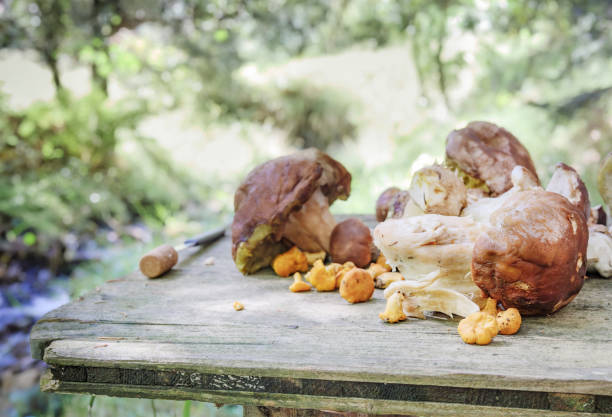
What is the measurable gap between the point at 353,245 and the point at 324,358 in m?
0.67

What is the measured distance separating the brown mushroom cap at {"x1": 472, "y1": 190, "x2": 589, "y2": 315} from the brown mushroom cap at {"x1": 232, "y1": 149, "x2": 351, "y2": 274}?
629mm

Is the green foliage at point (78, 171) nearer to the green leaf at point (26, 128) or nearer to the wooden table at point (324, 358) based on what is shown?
the green leaf at point (26, 128)

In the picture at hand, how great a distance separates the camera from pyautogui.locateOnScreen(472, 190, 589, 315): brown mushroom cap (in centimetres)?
112

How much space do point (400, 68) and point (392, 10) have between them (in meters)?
0.73

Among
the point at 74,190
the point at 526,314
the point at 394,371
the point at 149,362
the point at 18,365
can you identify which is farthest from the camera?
the point at 74,190

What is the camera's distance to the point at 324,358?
101 cm

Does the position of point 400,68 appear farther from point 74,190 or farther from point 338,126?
point 74,190

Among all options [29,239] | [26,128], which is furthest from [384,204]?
[26,128]

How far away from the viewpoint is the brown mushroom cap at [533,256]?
1116 mm

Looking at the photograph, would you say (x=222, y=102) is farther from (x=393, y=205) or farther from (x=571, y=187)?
(x=571, y=187)

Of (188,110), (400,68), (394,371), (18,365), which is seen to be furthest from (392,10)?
(394,371)

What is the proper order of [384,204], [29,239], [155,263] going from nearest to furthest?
[155,263] → [384,204] → [29,239]

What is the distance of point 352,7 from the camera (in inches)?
263

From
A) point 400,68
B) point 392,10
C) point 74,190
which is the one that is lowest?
point 74,190
